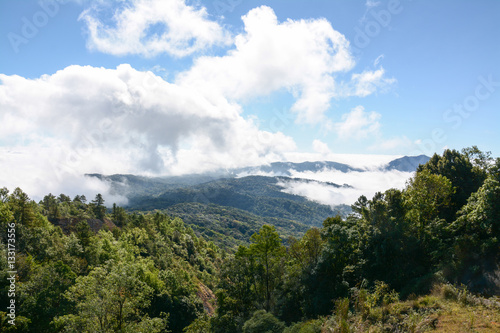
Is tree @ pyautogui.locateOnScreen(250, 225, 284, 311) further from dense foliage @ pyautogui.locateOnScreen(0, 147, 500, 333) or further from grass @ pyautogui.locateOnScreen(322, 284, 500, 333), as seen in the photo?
grass @ pyautogui.locateOnScreen(322, 284, 500, 333)

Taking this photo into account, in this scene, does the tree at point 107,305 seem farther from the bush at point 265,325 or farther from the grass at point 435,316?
the grass at point 435,316

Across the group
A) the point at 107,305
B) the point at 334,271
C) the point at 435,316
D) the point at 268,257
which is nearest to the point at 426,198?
the point at 334,271

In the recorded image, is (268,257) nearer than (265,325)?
No

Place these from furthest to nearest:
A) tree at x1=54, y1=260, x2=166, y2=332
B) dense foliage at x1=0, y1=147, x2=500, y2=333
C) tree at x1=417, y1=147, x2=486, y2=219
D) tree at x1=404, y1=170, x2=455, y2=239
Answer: tree at x1=417, y1=147, x2=486, y2=219 < tree at x1=404, y1=170, x2=455, y2=239 < tree at x1=54, y1=260, x2=166, y2=332 < dense foliage at x1=0, y1=147, x2=500, y2=333

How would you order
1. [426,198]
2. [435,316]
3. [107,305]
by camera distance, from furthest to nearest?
[426,198] → [107,305] → [435,316]

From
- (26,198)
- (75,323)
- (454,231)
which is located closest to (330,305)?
(454,231)

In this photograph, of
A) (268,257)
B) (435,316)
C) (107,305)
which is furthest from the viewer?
(268,257)

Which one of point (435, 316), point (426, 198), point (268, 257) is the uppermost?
point (426, 198)

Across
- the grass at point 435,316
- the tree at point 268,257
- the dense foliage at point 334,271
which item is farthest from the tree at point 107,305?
the grass at point 435,316

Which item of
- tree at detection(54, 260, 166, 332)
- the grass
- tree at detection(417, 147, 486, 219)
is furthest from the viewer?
tree at detection(417, 147, 486, 219)

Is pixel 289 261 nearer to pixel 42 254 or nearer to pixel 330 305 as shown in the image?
pixel 330 305

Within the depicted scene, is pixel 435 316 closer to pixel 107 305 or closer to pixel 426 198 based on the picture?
pixel 426 198

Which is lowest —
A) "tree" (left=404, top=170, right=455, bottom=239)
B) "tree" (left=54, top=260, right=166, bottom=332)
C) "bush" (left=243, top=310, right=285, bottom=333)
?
"bush" (left=243, top=310, right=285, bottom=333)

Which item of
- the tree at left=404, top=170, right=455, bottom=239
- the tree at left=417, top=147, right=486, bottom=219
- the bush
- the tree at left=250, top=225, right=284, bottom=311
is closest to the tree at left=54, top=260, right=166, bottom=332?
the bush
